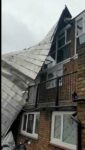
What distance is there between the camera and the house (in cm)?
822

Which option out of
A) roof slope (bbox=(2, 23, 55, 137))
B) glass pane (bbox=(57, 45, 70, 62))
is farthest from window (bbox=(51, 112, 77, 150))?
glass pane (bbox=(57, 45, 70, 62))

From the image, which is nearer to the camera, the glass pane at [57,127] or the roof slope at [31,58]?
the glass pane at [57,127]

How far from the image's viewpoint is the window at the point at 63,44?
39.1 ft

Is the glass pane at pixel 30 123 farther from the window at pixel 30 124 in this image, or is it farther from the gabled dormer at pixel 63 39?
the gabled dormer at pixel 63 39

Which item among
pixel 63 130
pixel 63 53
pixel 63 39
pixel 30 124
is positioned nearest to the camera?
pixel 63 130

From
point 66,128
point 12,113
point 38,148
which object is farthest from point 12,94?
point 66,128

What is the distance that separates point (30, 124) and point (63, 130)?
13.0 ft

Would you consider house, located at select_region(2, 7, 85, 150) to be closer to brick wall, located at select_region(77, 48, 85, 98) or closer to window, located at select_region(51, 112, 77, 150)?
window, located at select_region(51, 112, 77, 150)

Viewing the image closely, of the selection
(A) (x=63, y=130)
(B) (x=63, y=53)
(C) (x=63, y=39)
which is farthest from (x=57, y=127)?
(C) (x=63, y=39)

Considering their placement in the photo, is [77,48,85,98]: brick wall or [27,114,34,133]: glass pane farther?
[27,114,34,133]: glass pane

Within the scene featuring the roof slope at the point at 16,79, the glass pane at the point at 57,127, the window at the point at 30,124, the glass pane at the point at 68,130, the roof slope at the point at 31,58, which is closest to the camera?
the glass pane at the point at 68,130

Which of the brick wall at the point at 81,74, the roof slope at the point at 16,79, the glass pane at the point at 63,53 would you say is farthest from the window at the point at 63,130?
the glass pane at the point at 63,53

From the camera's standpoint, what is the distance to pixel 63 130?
27.0 ft

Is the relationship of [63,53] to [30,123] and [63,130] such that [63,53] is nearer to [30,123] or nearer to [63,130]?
[30,123]
